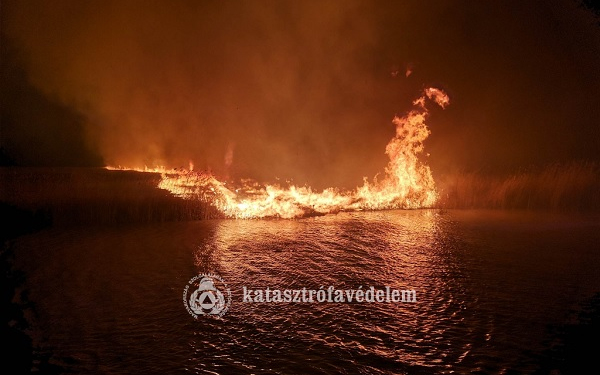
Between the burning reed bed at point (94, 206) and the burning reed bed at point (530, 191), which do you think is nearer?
the burning reed bed at point (94, 206)

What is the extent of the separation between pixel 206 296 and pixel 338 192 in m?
8.47

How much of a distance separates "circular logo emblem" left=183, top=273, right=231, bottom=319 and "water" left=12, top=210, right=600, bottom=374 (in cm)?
13

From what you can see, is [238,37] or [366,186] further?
[238,37]

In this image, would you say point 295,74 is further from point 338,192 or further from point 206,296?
point 206,296

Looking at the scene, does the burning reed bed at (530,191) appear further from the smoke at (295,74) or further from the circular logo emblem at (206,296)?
the circular logo emblem at (206,296)

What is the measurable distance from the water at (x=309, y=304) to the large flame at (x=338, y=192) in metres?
1.51

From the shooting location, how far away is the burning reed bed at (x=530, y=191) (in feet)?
44.2

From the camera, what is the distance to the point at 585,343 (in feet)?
15.8

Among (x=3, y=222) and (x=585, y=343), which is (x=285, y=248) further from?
(x=3, y=222)

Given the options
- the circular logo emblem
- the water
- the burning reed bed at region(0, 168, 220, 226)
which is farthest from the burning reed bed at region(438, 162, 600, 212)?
the circular logo emblem

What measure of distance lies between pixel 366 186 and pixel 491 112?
11.6 m

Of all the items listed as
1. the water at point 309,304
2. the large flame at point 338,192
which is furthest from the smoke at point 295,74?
the water at point 309,304

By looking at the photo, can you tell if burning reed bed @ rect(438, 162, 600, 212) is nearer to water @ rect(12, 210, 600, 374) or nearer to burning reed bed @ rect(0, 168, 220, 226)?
water @ rect(12, 210, 600, 374)

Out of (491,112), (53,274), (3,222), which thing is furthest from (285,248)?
(491,112)
